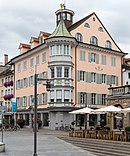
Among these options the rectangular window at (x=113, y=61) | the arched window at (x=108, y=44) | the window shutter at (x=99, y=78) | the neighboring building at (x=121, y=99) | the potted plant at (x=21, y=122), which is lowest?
the potted plant at (x=21, y=122)

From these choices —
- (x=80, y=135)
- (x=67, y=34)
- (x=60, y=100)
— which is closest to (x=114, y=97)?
(x=80, y=135)

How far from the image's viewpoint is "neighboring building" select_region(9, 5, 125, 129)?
47.5 m

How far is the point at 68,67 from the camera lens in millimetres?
47875

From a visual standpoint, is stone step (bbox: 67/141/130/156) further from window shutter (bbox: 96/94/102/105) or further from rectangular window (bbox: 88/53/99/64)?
rectangular window (bbox: 88/53/99/64)

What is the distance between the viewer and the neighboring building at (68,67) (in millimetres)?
47500

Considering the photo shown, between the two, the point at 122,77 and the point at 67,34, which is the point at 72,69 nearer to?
the point at 67,34

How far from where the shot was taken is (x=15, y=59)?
61.3m

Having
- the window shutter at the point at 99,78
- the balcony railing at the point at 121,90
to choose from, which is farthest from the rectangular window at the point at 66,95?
the balcony railing at the point at 121,90

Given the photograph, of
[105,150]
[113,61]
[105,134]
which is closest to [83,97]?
[113,61]

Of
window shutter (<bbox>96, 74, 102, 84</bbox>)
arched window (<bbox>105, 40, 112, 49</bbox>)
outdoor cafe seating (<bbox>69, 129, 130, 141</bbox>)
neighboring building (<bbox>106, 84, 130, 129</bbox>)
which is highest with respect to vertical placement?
arched window (<bbox>105, 40, 112, 49</bbox>)

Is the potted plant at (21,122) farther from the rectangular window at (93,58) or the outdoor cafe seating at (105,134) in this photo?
the outdoor cafe seating at (105,134)

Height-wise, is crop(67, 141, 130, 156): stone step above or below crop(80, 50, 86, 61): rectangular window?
below

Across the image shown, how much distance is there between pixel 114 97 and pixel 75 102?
1406 centimetres

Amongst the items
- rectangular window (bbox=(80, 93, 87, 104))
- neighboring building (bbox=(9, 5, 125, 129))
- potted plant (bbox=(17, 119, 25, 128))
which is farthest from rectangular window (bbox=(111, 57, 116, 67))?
potted plant (bbox=(17, 119, 25, 128))
